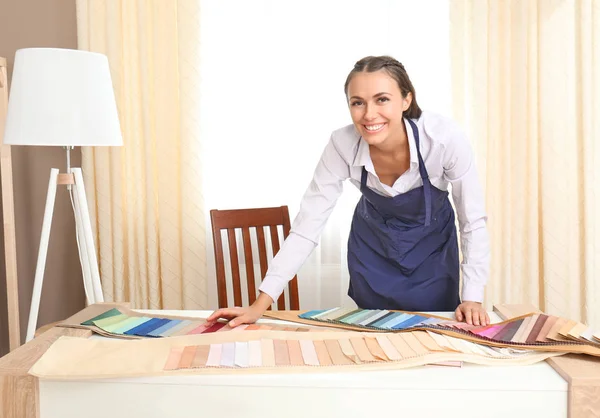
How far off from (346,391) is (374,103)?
88 cm

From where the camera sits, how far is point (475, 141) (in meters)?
3.21

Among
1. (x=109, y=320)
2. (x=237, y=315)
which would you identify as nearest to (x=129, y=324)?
(x=109, y=320)

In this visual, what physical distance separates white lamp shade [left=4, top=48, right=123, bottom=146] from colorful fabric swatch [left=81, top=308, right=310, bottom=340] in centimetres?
93

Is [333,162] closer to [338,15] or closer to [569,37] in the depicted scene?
[338,15]

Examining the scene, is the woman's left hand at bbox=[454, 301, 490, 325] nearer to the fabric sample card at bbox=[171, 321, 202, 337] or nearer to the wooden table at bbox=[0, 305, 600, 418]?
the wooden table at bbox=[0, 305, 600, 418]

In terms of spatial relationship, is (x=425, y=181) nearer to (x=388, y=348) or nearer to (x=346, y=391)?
(x=388, y=348)

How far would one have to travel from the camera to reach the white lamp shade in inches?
92.4

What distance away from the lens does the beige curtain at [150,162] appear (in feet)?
10.7

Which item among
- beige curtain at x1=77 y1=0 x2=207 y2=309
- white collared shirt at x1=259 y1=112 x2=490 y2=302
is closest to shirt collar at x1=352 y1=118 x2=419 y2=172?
white collared shirt at x1=259 y1=112 x2=490 y2=302

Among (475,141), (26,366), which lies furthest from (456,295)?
(26,366)

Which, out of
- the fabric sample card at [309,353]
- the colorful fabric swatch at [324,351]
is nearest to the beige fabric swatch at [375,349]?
the colorful fabric swatch at [324,351]

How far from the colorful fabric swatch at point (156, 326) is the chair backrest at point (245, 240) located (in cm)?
93

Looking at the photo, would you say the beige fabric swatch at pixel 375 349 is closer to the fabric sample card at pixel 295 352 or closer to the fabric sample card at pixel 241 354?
the fabric sample card at pixel 295 352

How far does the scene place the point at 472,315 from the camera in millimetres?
1642
